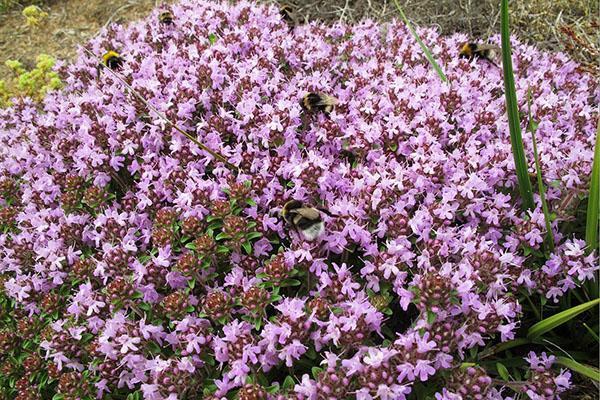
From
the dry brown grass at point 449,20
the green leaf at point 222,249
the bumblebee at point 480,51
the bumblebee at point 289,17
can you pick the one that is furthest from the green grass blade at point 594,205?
the bumblebee at point 289,17

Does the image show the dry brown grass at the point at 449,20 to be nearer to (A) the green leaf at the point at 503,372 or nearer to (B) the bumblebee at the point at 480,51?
(B) the bumblebee at the point at 480,51

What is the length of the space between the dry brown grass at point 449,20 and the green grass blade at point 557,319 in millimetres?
2466

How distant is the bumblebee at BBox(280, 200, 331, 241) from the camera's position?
2332 mm

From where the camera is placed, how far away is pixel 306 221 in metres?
2.40

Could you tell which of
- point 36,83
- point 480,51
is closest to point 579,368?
point 480,51

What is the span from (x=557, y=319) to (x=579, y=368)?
0.22m

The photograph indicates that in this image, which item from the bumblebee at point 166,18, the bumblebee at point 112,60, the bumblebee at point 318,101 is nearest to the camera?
the bumblebee at point 318,101

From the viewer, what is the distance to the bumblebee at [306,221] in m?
2.33

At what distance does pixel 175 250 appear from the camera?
110 inches

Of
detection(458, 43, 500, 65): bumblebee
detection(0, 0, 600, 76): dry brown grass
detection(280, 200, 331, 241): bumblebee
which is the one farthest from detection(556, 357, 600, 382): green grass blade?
detection(0, 0, 600, 76): dry brown grass

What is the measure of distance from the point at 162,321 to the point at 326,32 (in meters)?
2.80

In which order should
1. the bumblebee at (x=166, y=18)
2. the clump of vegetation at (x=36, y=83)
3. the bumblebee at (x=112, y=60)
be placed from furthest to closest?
1. the clump of vegetation at (x=36, y=83)
2. the bumblebee at (x=166, y=18)
3. the bumblebee at (x=112, y=60)

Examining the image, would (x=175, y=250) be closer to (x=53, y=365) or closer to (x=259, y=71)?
(x=53, y=365)

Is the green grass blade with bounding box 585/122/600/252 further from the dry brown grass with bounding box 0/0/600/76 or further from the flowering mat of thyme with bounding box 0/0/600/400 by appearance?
the dry brown grass with bounding box 0/0/600/76
